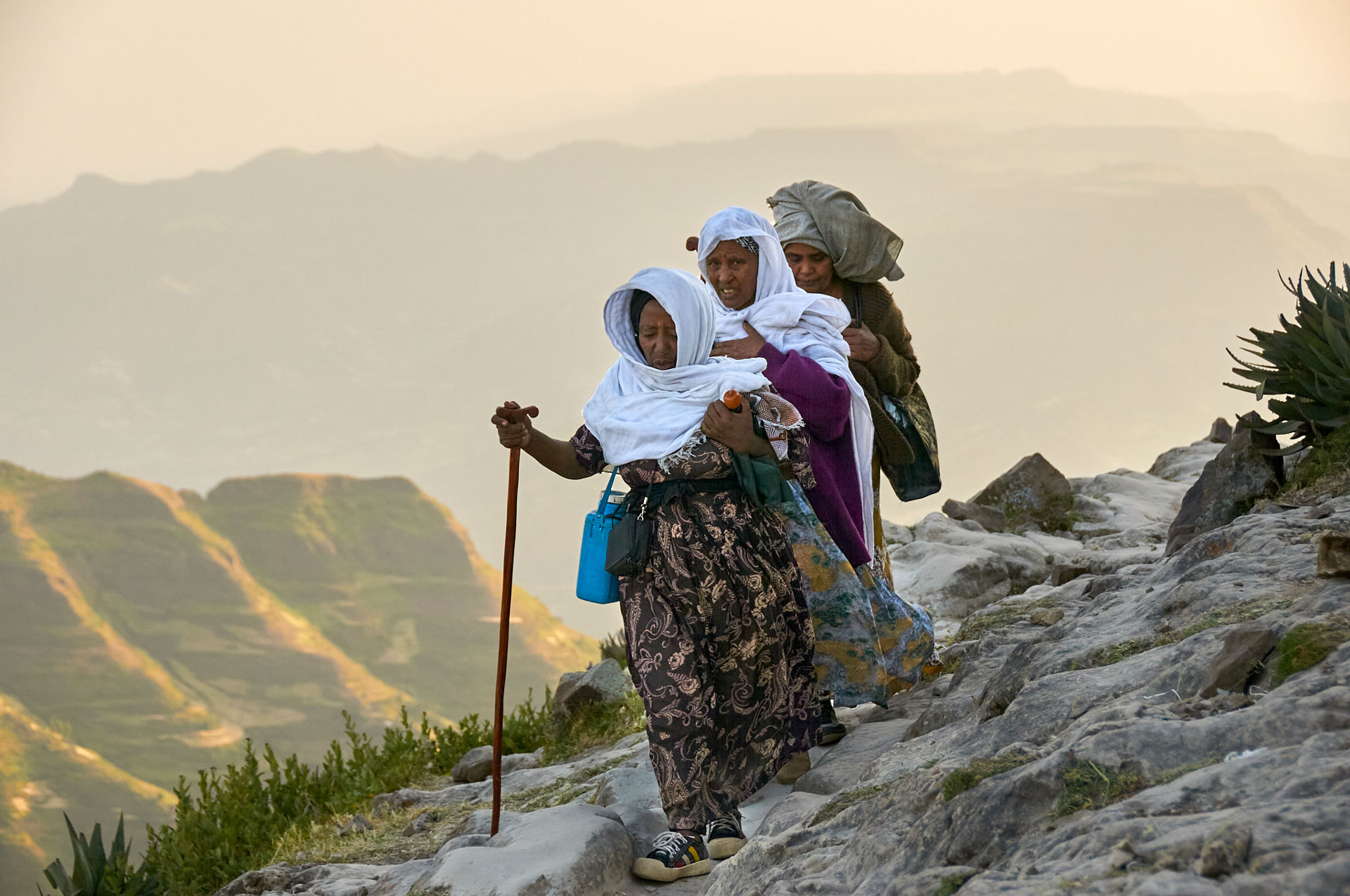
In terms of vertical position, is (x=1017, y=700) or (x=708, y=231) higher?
(x=708, y=231)

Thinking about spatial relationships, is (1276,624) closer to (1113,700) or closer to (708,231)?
(1113,700)

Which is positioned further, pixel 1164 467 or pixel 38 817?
pixel 38 817

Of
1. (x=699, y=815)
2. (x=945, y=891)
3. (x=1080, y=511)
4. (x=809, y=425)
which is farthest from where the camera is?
(x=1080, y=511)

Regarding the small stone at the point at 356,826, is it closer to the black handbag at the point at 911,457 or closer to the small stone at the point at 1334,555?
the black handbag at the point at 911,457

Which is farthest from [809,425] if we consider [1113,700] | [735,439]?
[1113,700]

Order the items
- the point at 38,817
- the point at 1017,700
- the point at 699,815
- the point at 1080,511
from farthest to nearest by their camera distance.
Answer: the point at 38,817 → the point at 1080,511 → the point at 699,815 → the point at 1017,700

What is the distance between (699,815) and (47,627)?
33851 millimetres

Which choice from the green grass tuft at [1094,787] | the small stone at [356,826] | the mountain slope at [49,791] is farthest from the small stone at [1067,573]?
the mountain slope at [49,791]

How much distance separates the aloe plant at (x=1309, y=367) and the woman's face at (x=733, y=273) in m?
1.98

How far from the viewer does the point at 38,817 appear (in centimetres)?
2222

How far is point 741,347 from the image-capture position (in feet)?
14.1

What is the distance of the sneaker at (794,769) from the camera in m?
4.28

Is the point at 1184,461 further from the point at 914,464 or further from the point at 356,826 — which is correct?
the point at 356,826

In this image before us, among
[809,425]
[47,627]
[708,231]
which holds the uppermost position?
[47,627]
